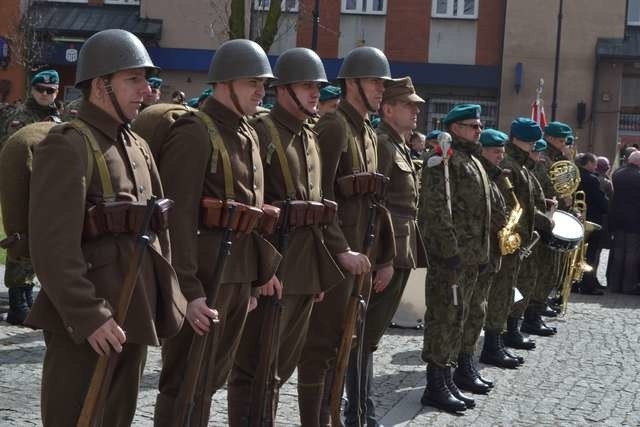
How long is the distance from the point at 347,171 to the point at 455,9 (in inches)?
1108

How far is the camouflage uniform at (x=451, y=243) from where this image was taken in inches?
310

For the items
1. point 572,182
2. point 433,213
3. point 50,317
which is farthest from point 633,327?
point 50,317

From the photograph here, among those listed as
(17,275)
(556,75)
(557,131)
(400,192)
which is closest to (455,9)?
(556,75)

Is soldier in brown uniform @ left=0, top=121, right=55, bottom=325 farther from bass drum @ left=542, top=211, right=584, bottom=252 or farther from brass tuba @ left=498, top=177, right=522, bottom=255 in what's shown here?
bass drum @ left=542, top=211, right=584, bottom=252

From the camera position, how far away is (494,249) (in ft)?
30.1

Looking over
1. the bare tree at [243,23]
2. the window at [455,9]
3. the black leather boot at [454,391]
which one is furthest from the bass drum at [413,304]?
the window at [455,9]

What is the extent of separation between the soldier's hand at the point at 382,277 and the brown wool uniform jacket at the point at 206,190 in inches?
60.8

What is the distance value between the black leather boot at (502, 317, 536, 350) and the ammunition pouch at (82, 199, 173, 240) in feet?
23.7

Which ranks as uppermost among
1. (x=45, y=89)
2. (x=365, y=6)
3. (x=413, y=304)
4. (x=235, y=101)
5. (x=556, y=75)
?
(x=365, y=6)

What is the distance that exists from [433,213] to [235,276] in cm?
293

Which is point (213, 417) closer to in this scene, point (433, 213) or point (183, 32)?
point (433, 213)

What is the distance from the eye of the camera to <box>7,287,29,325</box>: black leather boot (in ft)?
32.0

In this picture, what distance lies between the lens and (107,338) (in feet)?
13.8

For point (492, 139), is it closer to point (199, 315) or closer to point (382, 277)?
point (382, 277)
